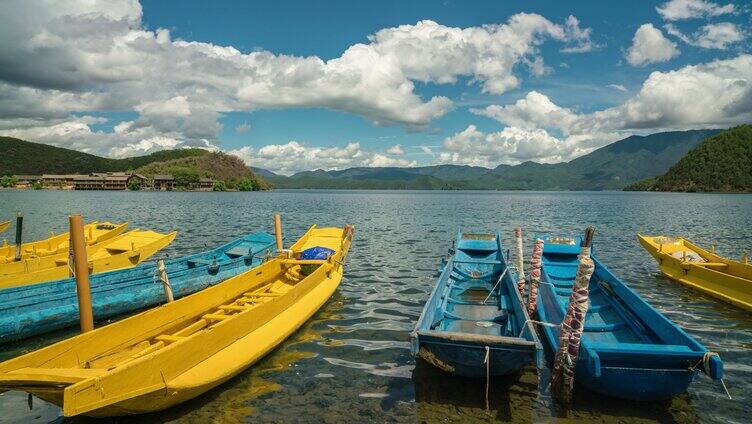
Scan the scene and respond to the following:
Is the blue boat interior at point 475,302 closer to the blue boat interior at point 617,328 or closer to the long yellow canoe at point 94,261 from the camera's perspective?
the blue boat interior at point 617,328

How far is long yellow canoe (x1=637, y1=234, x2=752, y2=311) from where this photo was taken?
17375mm

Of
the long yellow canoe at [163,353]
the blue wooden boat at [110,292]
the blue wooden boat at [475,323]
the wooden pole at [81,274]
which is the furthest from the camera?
the blue wooden boat at [110,292]

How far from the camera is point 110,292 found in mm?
16312

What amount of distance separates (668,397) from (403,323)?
8827 mm

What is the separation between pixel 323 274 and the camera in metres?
17.8

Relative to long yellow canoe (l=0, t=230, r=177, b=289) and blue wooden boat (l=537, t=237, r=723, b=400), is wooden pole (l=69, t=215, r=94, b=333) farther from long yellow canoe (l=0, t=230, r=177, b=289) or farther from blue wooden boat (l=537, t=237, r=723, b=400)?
blue wooden boat (l=537, t=237, r=723, b=400)

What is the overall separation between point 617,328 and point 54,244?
1191 inches

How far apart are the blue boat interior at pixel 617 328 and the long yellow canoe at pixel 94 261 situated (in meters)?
19.9

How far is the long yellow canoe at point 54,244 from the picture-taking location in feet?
72.0

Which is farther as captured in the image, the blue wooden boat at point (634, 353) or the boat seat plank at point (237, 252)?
the boat seat plank at point (237, 252)

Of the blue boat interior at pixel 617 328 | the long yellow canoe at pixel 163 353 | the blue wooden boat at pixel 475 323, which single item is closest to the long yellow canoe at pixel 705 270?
the blue boat interior at pixel 617 328

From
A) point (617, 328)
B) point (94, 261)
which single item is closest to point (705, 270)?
point (617, 328)

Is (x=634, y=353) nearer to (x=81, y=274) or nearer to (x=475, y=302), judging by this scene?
(x=475, y=302)

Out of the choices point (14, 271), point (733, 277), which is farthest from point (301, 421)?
point (733, 277)
